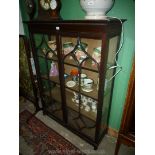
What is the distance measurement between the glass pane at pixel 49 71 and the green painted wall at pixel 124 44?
0.39 m

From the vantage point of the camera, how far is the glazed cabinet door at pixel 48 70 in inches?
61.0

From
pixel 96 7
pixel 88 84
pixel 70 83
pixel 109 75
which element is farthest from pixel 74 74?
pixel 96 7

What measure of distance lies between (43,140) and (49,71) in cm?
92

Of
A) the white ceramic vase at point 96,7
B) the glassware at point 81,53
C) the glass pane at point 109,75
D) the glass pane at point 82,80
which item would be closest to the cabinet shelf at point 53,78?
the glass pane at point 82,80

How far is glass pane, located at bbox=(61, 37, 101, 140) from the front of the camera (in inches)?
50.6

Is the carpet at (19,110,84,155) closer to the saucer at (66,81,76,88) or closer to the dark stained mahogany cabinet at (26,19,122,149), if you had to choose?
the dark stained mahogany cabinet at (26,19,122,149)

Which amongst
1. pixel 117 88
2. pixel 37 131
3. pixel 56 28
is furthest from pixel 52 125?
pixel 56 28

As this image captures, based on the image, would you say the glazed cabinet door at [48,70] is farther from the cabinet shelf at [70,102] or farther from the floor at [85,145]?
the floor at [85,145]

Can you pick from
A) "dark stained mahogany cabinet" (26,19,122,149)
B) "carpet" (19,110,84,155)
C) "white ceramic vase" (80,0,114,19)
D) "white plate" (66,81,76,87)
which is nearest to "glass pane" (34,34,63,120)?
"dark stained mahogany cabinet" (26,19,122,149)

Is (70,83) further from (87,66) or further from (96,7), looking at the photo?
(96,7)

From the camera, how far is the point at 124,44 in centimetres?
128

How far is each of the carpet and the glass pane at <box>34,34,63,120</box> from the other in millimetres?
248

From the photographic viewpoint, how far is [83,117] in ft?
5.85
